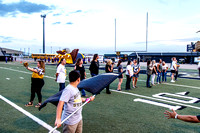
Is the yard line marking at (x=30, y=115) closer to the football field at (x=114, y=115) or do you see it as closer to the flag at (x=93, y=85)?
the football field at (x=114, y=115)

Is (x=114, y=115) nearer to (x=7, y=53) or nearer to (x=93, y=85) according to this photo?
(x=93, y=85)

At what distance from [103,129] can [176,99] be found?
431 centimetres

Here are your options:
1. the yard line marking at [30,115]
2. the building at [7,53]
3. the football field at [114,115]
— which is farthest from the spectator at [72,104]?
the building at [7,53]

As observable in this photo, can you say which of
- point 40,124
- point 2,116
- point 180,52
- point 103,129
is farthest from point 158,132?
point 180,52

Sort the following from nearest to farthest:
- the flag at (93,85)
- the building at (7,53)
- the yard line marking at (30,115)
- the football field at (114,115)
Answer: the flag at (93,85) → the football field at (114,115) → the yard line marking at (30,115) → the building at (7,53)

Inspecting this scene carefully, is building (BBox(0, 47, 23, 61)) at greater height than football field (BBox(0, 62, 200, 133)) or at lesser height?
greater

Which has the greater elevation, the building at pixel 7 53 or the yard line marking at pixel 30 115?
the building at pixel 7 53

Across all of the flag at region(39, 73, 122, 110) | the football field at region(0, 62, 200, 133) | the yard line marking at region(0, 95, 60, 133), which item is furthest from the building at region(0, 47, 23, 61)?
the flag at region(39, 73, 122, 110)

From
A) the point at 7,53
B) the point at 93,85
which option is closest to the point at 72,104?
the point at 93,85

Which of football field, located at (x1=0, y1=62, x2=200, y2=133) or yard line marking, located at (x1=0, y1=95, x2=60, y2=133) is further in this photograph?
yard line marking, located at (x1=0, y1=95, x2=60, y2=133)

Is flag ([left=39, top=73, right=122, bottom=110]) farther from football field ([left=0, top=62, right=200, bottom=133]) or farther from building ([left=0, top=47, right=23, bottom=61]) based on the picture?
building ([left=0, top=47, right=23, bottom=61])

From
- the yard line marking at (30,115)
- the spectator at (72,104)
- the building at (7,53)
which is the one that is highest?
the building at (7,53)

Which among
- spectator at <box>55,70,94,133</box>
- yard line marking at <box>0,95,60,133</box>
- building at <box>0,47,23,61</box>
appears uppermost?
building at <box>0,47,23,61</box>

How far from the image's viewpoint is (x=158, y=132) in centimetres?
420
